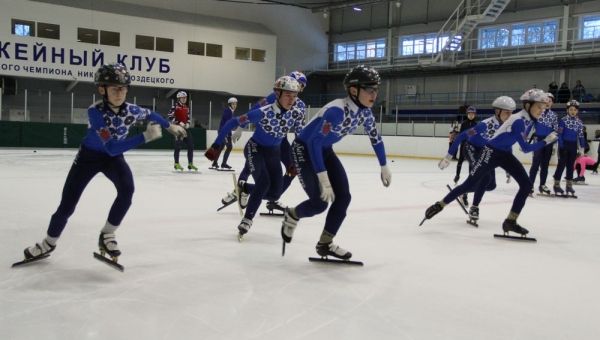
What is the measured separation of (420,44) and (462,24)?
16.3ft

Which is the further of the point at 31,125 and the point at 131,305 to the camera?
the point at 31,125

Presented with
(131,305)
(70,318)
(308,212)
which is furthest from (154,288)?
(308,212)

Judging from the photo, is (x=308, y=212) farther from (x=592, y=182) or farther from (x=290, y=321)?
(x=592, y=182)

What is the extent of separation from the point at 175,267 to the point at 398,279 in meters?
1.66

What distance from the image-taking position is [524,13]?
28531 mm

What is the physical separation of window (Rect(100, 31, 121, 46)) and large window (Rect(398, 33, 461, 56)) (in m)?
16.0

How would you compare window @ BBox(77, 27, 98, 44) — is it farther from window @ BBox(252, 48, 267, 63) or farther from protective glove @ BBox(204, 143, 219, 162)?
protective glove @ BBox(204, 143, 219, 162)

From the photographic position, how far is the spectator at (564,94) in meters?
24.6

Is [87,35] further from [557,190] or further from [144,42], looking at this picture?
[557,190]

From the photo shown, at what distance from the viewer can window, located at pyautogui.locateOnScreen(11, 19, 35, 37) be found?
87.6 feet

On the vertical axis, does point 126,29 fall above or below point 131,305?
above

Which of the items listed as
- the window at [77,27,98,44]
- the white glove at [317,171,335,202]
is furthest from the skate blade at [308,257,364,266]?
the window at [77,27,98,44]

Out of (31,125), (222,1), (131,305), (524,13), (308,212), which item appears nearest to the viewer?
(131,305)

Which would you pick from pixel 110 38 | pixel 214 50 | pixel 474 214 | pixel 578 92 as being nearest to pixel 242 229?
pixel 474 214
